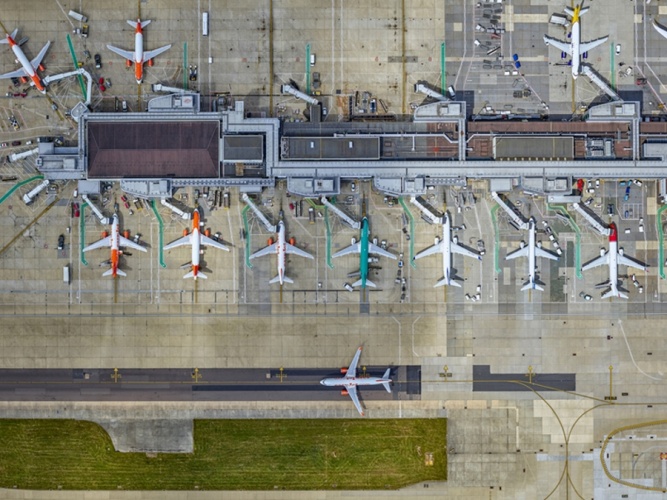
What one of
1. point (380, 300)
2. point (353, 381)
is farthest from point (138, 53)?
point (353, 381)

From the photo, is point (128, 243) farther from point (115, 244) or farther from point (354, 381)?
point (354, 381)

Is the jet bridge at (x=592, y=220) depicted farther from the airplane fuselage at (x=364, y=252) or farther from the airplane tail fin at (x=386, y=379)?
the airplane tail fin at (x=386, y=379)

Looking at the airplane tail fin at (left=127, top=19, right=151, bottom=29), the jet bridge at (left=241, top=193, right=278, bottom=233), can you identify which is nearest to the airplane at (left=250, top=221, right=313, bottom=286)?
the jet bridge at (left=241, top=193, right=278, bottom=233)

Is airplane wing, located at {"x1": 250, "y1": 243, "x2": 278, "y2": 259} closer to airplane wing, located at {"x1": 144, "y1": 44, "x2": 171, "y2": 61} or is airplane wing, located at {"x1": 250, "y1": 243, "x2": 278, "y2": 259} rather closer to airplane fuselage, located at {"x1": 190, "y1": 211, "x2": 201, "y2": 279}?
airplane fuselage, located at {"x1": 190, "y1": 211, "x2": 201, "y2": 279}

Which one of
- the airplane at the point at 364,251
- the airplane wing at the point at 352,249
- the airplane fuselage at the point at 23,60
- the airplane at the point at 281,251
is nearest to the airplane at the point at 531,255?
the airplane at the point at 364,251

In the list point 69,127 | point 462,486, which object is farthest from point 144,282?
point 462,486
